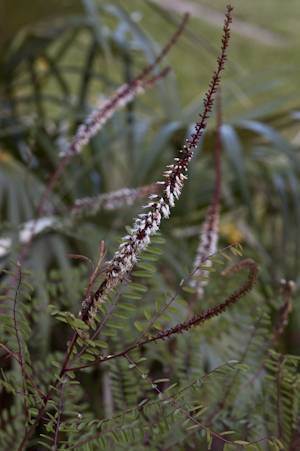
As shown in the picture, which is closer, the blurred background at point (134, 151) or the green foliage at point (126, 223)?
the green foliage at point (126, 223)

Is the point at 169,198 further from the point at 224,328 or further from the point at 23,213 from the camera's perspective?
the point at 23,213

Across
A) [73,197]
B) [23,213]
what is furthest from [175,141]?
[23,213]

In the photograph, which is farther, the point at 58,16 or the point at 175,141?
the point at 58,16

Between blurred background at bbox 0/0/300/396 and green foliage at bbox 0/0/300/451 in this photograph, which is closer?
green foliage at bbox 0/0/300/451

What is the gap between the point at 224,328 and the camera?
550 mm

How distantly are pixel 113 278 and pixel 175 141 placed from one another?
93 centimetres

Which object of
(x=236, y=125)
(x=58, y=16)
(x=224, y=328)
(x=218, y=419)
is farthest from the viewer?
(x=58, y=16)

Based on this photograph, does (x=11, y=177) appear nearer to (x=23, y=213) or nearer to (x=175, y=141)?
(x=23, y=213)

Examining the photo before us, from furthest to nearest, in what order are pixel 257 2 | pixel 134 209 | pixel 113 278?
pixel 257 2 < pixel 134 209 < pixel 113 278

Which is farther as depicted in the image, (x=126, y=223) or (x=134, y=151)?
(x=134, y=151)

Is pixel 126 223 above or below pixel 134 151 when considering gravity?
below

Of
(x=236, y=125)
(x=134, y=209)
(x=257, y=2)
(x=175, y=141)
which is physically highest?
(x=257, y=2)

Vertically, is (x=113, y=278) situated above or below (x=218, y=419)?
above

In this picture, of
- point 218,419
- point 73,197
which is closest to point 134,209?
point 73,197
